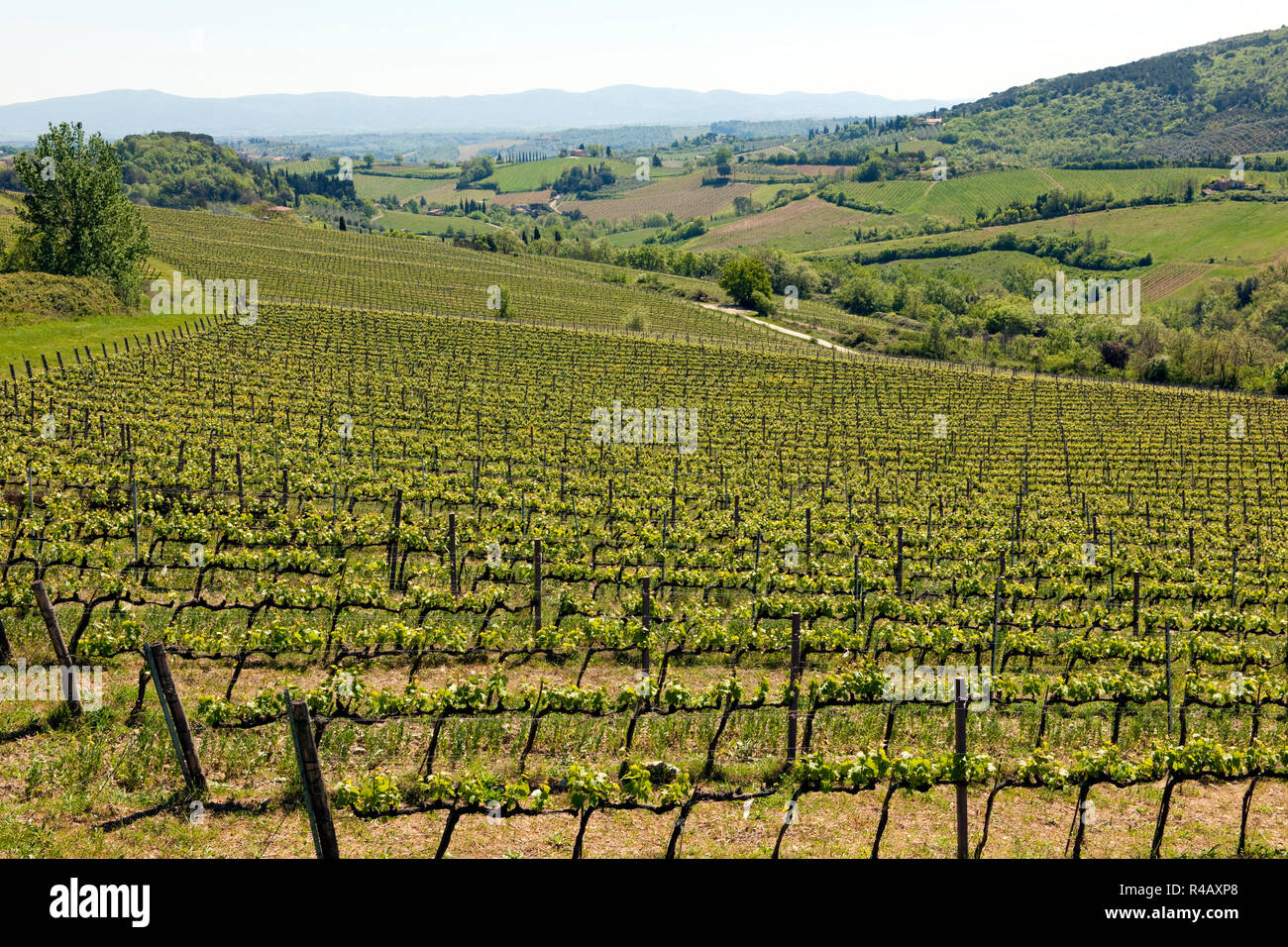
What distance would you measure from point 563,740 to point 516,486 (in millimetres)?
16958

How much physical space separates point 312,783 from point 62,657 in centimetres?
608

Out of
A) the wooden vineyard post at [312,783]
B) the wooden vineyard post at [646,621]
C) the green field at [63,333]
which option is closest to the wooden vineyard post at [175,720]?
the wooden vineyard post at [312,783]

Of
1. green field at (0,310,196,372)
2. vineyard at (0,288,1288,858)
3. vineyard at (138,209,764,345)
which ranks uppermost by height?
vineyard at (138,209,764,345)

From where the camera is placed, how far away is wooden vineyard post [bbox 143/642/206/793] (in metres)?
11.3

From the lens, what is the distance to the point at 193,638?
15.2m

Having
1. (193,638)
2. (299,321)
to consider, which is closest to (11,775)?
(193,638)

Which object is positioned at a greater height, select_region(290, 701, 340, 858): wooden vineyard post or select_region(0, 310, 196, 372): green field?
select_region(0, 310, 196, 372): green field

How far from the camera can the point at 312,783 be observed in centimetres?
997

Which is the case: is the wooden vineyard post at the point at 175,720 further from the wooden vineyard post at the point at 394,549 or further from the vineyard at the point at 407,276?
the vineyard at the point at 407,276

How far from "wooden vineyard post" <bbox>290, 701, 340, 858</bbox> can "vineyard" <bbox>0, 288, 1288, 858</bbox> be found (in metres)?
0.07

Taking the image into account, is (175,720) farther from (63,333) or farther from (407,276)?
(407,276)

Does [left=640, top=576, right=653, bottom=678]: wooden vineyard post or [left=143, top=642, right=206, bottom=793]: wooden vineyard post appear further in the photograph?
[left=640, top=576, right=653, bottom=678]: wooden vineyard post

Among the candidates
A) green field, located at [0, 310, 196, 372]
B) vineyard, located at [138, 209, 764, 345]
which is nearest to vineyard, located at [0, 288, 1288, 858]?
green field, located at [0, 310, 196, 372]

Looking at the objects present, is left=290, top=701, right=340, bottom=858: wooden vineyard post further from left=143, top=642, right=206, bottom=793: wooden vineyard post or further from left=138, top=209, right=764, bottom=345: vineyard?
left=138, top=209, right=764, bottom=345: vineyard
